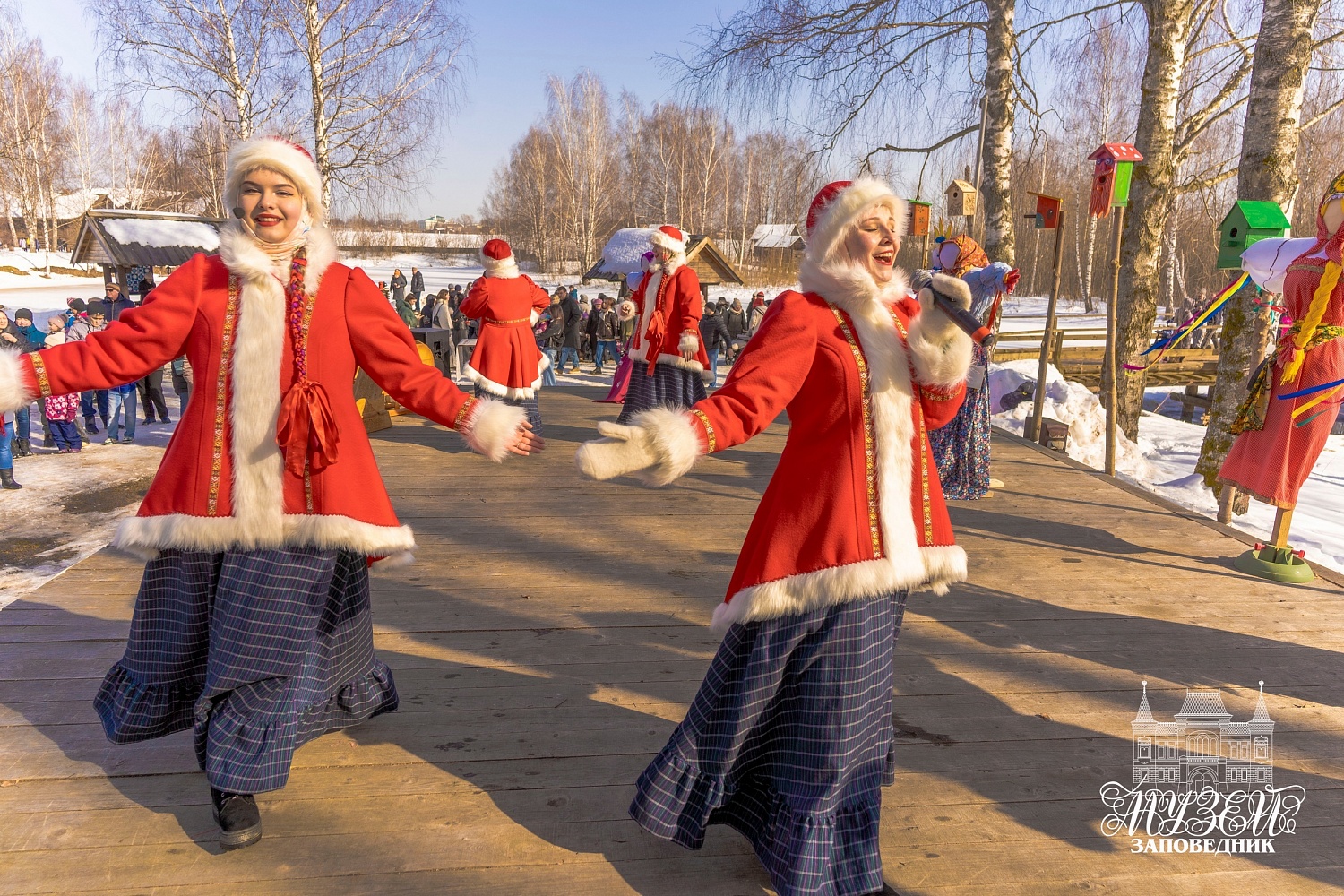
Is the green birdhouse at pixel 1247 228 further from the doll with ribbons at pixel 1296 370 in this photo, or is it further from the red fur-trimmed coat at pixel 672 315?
the red fur-trimmed coat at pixel 672 315

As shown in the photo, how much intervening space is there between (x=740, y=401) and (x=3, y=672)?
9.80 feet

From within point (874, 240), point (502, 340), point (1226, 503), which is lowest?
point (1226, 503)

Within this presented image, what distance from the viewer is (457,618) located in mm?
3670

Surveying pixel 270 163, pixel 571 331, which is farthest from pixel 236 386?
pixel 571 331

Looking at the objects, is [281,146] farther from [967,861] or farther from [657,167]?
[657,167]

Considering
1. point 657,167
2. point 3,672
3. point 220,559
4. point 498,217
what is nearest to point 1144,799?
point 220,559

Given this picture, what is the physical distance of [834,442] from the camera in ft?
6.93

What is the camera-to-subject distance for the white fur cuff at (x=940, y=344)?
209 cm

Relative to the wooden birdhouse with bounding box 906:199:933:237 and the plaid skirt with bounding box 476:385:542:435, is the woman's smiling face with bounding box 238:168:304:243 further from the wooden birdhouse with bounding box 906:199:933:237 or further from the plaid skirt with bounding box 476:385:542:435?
the wooden birdhouse with bounding box 906:199:933:237

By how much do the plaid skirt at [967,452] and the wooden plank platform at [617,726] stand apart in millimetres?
666

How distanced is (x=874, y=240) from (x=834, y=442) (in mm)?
548

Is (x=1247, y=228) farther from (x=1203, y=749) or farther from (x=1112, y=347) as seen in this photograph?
(x=1203, y=749)

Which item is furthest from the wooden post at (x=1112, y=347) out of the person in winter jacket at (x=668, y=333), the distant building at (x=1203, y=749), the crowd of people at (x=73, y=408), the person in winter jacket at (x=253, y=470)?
the crowd of people at (x=73, y=408)

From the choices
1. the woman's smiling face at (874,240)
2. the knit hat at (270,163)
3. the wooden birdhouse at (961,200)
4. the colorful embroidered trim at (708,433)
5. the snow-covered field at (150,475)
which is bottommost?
the snow-covered field at (150,475)
